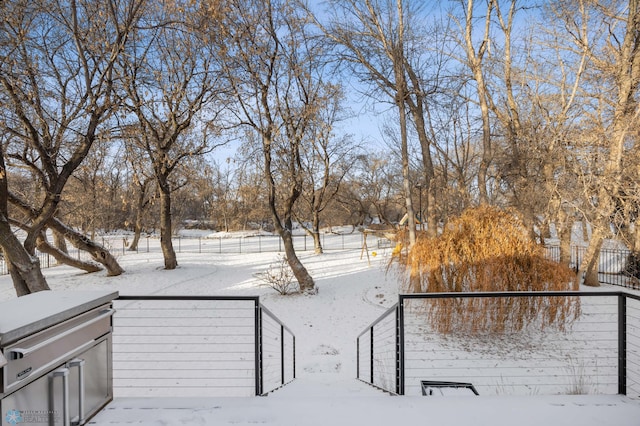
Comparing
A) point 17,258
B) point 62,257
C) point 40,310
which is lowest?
point 62,257

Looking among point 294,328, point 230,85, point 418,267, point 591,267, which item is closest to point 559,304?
point 418,267

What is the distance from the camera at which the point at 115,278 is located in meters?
14.4

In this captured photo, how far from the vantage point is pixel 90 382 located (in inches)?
104

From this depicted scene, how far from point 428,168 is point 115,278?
511 inches

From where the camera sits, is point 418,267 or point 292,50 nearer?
point 418,267

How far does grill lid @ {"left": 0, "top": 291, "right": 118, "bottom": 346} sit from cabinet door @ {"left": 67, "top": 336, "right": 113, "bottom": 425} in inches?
13.3

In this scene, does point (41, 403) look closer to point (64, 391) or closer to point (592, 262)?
point (64, 391)

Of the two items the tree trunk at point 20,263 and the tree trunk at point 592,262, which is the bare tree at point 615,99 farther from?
the tree trunk at point 20,263

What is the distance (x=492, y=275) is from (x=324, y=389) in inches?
178

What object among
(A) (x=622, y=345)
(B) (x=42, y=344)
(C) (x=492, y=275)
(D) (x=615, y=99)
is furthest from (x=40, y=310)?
(D) (x=615, y=99)

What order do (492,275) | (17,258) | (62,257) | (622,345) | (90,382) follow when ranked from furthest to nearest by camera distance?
1. (62,257)
2. (17,258)
3. (492,275)
4. (622,345)
5. (90,382)

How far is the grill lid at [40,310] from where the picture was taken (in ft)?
6.38

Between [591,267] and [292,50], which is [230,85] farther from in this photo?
[591,267]

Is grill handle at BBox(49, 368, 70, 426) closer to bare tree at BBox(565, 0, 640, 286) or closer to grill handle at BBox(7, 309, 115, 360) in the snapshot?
grill handle at BBox(7, 309, 115, 360)
